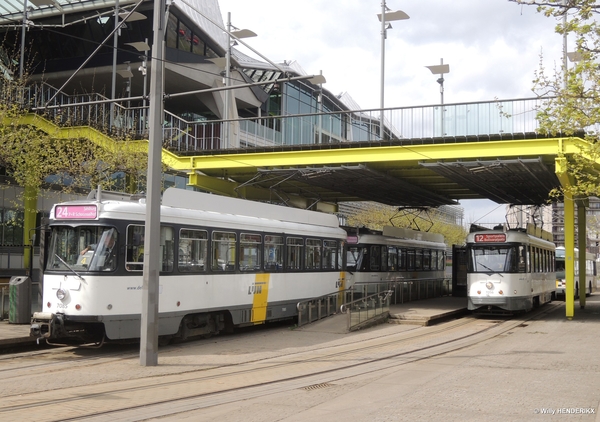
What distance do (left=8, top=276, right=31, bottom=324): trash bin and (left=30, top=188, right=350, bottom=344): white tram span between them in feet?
6.00

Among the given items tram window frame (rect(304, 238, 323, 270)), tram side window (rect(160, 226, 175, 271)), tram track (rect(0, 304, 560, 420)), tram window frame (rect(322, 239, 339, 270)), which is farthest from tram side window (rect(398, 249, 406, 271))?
tram side window (rect(160, 226, 175, 271))

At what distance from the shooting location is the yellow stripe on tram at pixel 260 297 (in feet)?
60.1

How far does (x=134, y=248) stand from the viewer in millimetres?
14383

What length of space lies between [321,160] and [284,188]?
27.5ft

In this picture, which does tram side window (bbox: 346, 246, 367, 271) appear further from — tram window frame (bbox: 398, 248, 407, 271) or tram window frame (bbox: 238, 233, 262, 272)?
tram window frame (bbox: 238, 233, 262, 272)

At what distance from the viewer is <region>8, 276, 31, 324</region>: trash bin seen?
1688cm

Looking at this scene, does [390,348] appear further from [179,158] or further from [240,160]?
[179,158]

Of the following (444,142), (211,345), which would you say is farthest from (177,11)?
(211,345)

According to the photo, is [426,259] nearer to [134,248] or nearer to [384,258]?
[384,258]

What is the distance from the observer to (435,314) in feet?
76.9

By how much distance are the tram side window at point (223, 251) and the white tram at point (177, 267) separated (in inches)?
1.0

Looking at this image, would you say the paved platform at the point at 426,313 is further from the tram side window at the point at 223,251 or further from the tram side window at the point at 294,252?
the tram side window at the point at 223,251

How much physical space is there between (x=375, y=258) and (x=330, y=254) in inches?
242

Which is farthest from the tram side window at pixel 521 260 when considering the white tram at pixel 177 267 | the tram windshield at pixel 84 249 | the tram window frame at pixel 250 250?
the tram windshield at pixel 84 249
